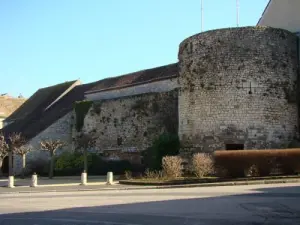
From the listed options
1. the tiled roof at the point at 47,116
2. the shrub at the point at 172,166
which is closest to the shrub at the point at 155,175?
the shrub at the point at 172,166

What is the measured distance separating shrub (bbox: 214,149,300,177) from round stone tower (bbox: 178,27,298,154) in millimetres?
3782

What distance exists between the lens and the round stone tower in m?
24.5

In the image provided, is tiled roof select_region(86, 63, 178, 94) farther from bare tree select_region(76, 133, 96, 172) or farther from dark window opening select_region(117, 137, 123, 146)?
bare tree select_region(76, 133, 96, 172)

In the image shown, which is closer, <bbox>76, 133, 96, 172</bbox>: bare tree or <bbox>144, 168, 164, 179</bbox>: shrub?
<bbox>144, 168, 164, 179</bbox>: shrub

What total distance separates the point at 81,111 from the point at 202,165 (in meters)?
17.2

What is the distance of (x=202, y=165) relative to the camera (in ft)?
71.9

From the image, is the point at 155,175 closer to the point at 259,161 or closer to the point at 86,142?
the point at 259,161

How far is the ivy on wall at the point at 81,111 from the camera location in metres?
36.7

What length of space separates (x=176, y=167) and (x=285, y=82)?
7.90 meters

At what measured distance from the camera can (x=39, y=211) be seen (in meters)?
12.4

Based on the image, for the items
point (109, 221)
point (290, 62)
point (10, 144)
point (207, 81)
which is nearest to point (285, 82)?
point (290, 62)

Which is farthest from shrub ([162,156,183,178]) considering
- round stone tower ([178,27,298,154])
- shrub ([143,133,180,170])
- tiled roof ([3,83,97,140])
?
tiled roof ([3,83,97,140])

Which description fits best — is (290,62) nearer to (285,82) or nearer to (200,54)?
(285,82)

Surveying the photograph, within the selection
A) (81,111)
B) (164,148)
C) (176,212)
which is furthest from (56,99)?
(176,212)
